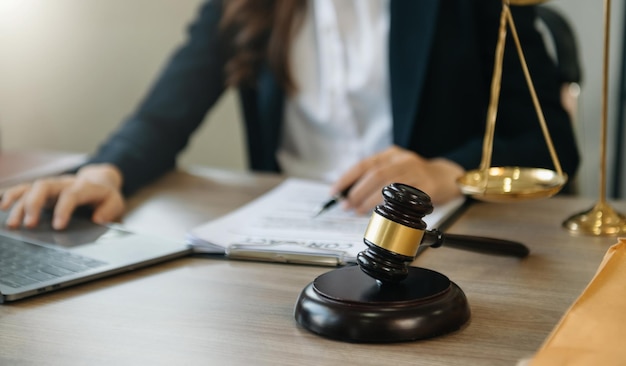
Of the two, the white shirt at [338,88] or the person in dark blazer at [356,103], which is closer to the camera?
the person in dark blazer at [356,103]

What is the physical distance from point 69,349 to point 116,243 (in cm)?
32

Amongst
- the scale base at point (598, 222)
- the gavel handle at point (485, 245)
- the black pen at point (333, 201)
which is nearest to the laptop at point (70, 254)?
the black pen at point (333, 201)

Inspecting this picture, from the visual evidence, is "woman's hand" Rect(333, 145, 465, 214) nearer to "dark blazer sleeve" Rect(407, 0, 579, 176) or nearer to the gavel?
"dark blazer sleeve" Rect(407, 0, 579, 176)

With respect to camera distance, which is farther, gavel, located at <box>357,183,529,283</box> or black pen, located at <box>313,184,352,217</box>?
black pen, located at <box>313,184,352,217</box>

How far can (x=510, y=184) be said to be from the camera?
99 centimetres

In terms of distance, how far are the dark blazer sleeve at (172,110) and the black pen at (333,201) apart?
0.37 meters

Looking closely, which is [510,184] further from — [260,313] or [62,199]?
→ [62,199]

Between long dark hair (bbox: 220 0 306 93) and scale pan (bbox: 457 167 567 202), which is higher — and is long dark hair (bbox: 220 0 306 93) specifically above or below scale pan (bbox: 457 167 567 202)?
above

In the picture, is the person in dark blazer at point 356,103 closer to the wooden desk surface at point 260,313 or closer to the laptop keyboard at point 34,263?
the laptop keyboard at point 34,263

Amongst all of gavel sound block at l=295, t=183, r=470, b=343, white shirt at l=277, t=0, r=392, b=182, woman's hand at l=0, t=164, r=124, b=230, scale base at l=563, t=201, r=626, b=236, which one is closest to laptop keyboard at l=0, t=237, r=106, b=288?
woman's hand at l=0, t=164, r=124, b=230

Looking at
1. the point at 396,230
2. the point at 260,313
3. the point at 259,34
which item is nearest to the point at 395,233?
the point at 396,230

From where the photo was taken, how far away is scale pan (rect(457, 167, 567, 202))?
2.94 ft

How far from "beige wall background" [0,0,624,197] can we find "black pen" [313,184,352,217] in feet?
2.63

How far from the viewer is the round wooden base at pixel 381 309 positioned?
687 mm
